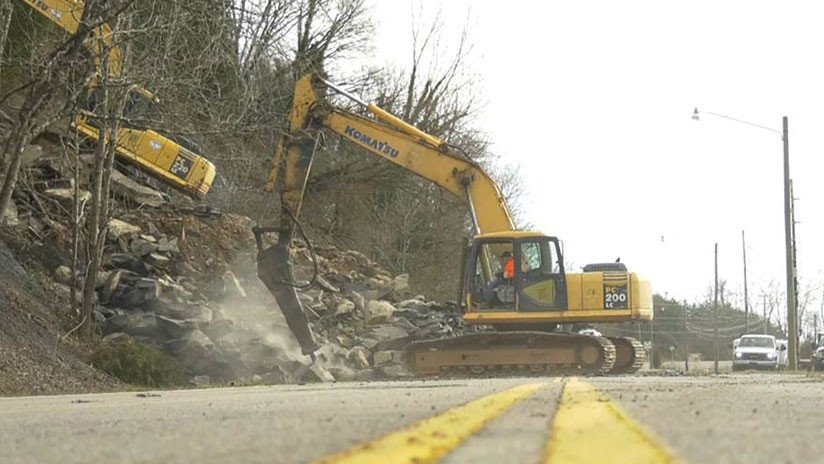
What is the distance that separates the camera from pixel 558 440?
521 cm

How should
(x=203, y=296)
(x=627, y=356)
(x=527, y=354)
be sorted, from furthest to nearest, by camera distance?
(x=203, y=296)
(x=627, y=356)
(x=527, y=354)

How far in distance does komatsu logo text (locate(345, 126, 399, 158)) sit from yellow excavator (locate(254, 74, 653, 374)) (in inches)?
0.8

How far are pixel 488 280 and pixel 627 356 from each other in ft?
11.3

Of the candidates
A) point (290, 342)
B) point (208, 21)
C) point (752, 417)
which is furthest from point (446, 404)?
point (290, 342)

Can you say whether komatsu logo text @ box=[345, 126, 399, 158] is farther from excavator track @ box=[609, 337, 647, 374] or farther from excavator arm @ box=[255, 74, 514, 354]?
excavator track @ box=[609, 337, 647, 374]

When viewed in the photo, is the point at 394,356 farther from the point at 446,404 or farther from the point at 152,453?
the point at 152,453

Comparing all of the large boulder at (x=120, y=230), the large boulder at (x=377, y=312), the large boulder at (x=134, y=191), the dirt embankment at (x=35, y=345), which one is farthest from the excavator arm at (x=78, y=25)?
the large boulder at (x=377, y=312)

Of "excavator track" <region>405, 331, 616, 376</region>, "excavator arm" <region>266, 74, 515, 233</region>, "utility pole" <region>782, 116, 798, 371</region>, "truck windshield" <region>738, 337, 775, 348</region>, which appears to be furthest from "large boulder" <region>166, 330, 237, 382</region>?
"truck windshield" <region>738, 337, 775, 348</region>

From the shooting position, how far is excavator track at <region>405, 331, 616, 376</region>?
21.3 m

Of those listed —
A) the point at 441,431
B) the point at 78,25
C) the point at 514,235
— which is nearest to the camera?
the point at 441,431

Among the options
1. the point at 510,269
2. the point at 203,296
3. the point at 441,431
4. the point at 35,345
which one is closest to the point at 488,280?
the point at 510,269

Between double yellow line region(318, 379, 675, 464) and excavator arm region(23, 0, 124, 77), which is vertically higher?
excavator arm region(23, 0, 124, 77)

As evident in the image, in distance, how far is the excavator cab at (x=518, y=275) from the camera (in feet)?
70.6

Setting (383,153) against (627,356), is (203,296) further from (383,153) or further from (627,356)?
(627,356)
